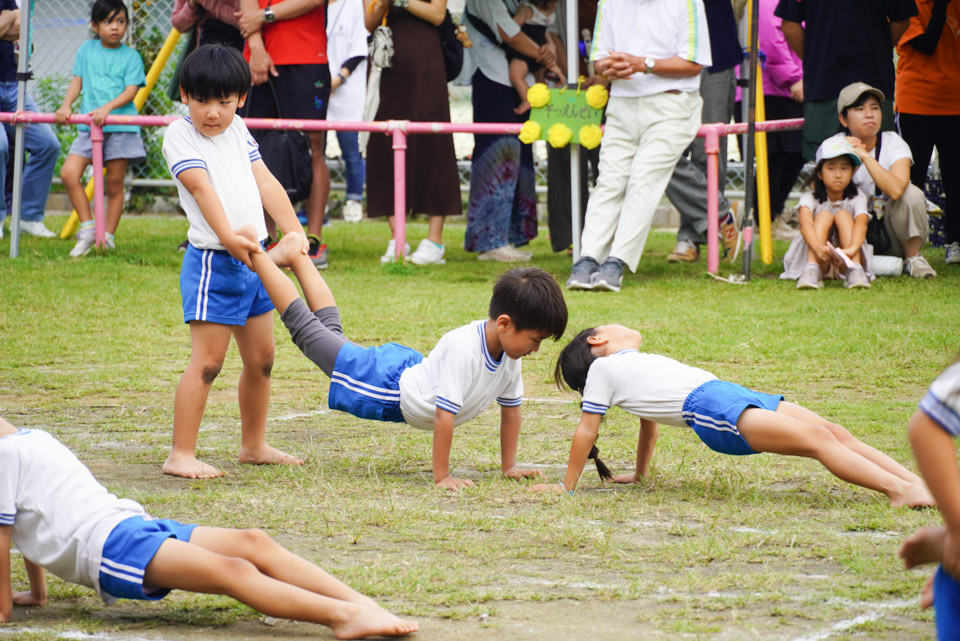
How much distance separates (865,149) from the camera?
859 cm

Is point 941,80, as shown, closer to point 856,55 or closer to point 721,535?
point 856,55

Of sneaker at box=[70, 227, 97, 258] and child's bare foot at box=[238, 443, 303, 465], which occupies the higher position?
sneaker at box=[70, 227, 97, 258]

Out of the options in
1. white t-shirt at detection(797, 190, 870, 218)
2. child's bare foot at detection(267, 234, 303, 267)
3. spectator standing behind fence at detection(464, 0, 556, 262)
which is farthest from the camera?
spectator standing behind fence at detection(464, 0, 556, 262)

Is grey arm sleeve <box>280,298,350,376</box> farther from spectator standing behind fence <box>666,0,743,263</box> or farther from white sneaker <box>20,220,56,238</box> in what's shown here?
white sneaker <box>20,220,56,238</box>

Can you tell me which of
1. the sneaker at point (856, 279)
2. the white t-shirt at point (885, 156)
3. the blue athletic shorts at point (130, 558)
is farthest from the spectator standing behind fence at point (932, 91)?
the blue athletic shorts at point (130, 558)

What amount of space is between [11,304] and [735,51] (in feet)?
19.1

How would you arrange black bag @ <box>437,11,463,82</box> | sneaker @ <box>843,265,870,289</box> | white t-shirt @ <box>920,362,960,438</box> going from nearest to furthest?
white t-shirt @ <box>920,362,960,438</box>, sneaker @ <box>843,265,870,289</box>, black bag @ <box>437,11,463,82</box>

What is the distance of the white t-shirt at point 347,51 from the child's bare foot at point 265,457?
19.6 ft

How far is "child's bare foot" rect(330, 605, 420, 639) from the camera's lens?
2.75 meters

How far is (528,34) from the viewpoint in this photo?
10055mm

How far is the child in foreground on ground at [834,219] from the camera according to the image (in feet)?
28.0

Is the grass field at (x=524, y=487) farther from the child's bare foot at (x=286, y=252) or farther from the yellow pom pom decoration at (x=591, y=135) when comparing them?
the yellow pom pom decoration at (x=591, y=135)

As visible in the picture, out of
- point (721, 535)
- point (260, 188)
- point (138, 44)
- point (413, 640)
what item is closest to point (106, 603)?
point (413, 640)

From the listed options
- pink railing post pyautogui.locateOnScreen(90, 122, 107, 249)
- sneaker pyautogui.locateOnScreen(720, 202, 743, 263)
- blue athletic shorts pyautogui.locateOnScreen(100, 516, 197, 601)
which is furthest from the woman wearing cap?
blue athletic shorts pyautogui.locateOnScreen(100, 516, 197, 601)
